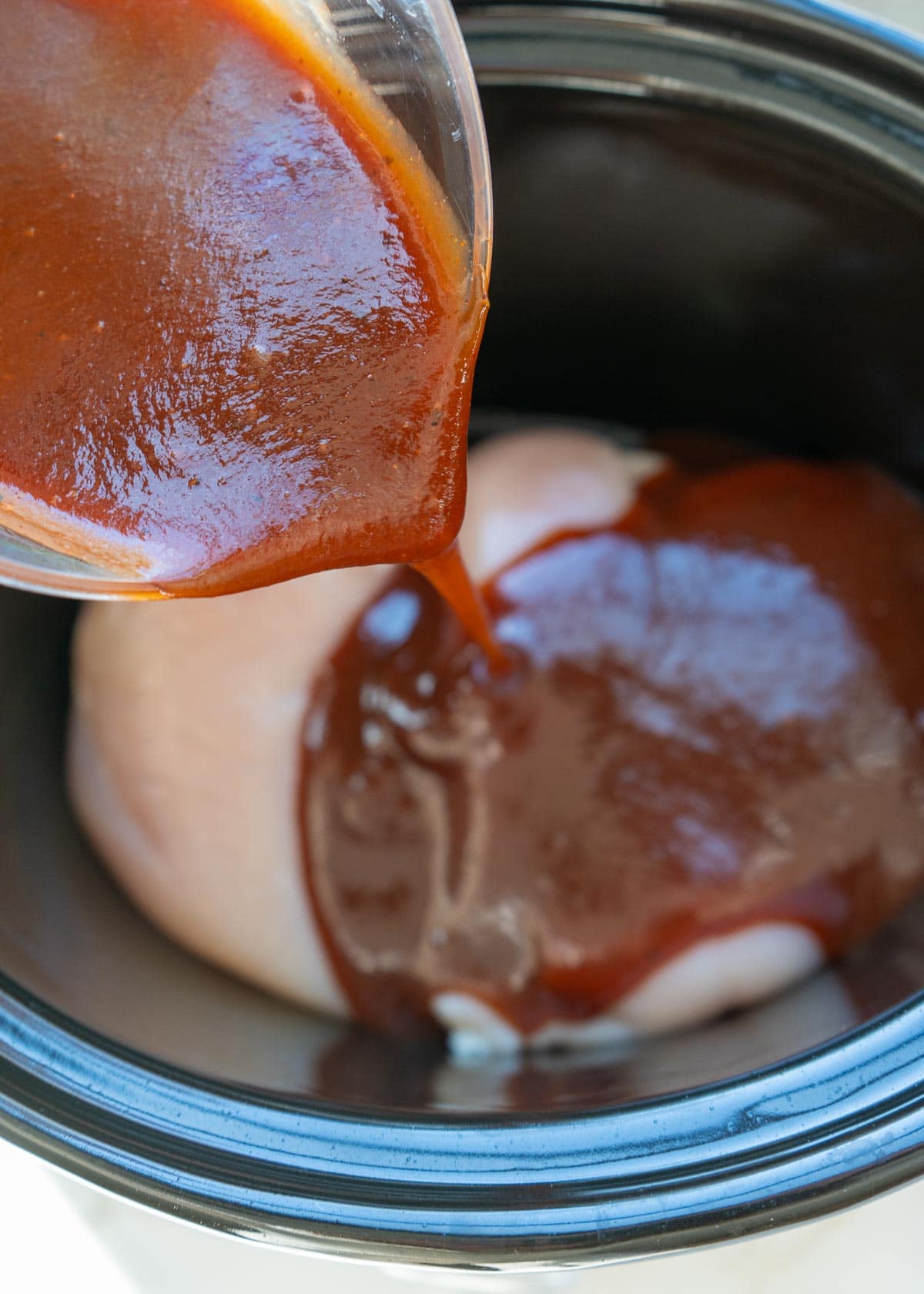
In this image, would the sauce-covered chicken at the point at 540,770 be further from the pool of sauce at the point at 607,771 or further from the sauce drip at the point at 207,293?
the sauce drip at the point at 207,293

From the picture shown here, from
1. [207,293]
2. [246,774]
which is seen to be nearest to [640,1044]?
[246,774]

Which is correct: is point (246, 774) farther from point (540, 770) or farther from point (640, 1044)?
point (640, 1044)

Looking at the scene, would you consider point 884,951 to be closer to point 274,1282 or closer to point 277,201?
point 274,1282

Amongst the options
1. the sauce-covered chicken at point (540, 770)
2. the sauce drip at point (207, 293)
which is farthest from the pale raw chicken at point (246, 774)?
the sauce drip at point (207, 293)

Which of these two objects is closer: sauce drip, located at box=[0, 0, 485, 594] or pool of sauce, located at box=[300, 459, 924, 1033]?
sauce drip, located at box=[0, 0, 485, 594]

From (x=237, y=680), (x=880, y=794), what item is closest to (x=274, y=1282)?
(x=237, y=680)

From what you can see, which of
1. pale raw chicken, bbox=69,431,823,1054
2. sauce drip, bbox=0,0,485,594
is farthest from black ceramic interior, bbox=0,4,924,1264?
sauce drip, bbox=0,0,485,594

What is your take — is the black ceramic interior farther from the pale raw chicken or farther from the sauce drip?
the sauce drip

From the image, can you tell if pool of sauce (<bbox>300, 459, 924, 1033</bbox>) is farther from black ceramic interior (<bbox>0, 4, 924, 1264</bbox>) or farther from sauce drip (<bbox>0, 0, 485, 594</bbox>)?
sauce drip (<bbox>0, 0, 485, 594</bbox>)
